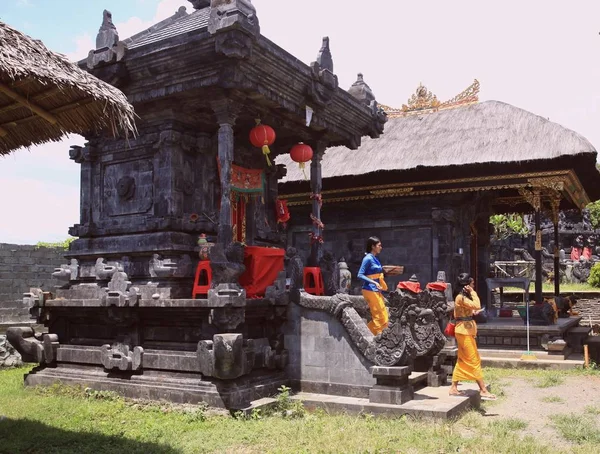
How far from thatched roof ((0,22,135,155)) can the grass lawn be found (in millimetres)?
3652

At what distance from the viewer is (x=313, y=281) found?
11.7 meters

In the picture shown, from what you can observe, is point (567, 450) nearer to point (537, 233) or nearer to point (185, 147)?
point (185, 147)

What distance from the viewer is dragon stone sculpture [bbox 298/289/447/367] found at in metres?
9.02

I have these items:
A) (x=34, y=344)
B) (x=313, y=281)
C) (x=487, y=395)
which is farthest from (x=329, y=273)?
(x=34, y=344)

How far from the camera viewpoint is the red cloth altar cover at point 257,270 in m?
10.1

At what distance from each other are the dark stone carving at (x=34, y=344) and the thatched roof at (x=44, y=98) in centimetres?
451

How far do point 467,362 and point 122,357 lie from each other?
545 cm

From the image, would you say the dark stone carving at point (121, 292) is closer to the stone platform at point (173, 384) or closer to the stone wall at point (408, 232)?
the stone platform at point (173, 384)

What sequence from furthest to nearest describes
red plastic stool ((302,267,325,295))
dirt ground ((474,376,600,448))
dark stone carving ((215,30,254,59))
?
red plastic stool ((302,267,325,295)) < dark stone carving ((215,30,254,59)) < dirt ground ((474,376,600,448))

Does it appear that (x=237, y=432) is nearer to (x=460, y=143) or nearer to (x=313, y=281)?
(x=313, y=281)

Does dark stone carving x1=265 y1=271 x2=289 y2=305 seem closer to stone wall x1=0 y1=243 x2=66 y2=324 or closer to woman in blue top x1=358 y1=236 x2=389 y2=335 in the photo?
woman in blue top x1=358 y1=236 x2=389 y2=335

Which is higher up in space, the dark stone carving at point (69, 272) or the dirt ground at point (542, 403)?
the dark stone carving at point (69, 272)

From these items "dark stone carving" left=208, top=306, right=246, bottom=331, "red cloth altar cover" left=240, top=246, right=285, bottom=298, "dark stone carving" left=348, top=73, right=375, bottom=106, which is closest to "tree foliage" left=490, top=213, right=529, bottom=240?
"dark stone carving" left=348, top=73, right=375, bottom=106

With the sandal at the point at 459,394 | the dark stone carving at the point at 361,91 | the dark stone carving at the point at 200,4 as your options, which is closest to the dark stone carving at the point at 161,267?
the sandal at the point at 459,394
